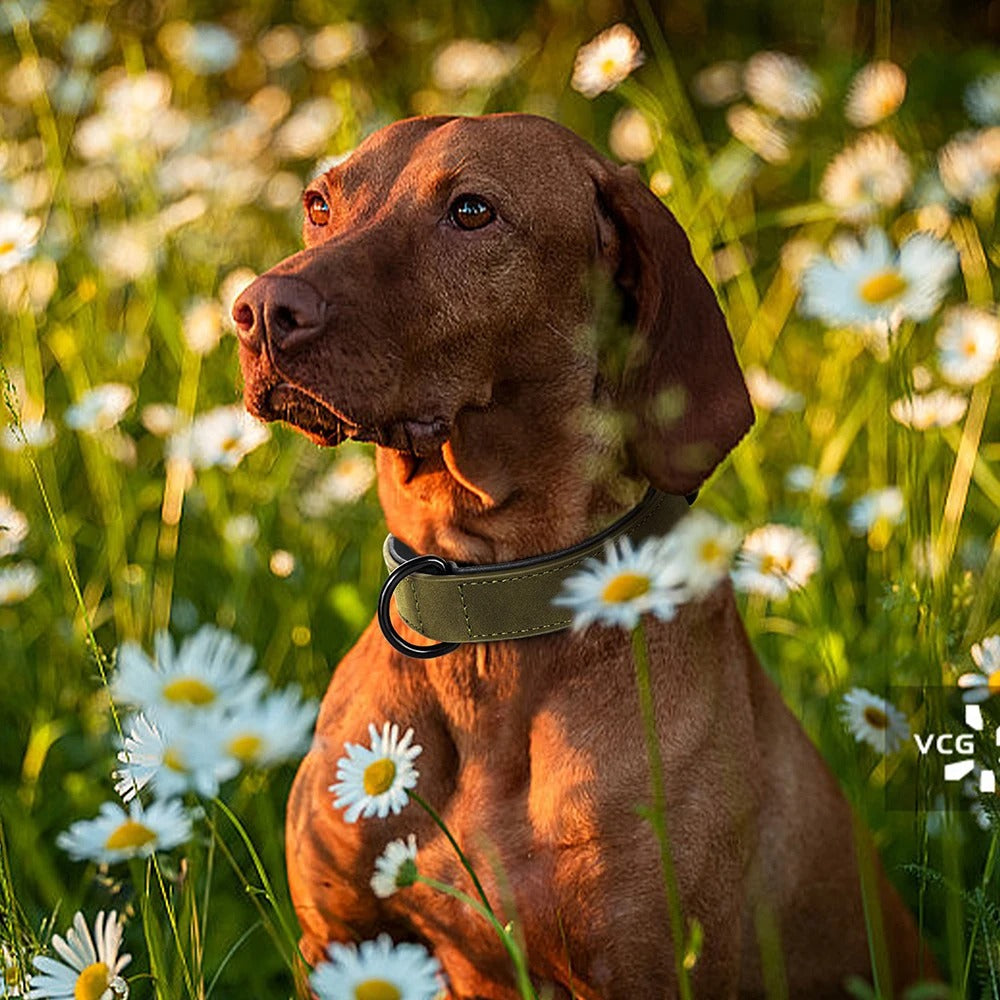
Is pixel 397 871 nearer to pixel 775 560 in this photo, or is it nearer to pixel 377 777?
pixel 377 777

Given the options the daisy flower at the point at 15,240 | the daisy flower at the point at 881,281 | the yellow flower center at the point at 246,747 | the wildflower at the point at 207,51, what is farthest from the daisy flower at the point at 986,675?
the wildflower at the point at 207,51

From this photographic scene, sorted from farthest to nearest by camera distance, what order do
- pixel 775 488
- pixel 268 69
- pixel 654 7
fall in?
1. pixel 654 7
2. pixel 268 69
3. pixel 775 488

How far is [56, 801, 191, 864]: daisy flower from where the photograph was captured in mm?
1906

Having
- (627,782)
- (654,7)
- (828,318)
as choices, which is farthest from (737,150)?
(654,7)

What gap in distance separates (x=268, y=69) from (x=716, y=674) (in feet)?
19.8

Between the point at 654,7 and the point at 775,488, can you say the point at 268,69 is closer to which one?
the point at 654,7

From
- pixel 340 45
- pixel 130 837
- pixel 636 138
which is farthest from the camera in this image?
pixel 636 138

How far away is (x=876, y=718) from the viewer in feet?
7.97

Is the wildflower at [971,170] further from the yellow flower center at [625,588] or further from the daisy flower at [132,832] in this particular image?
the daisy flower at [132,832]

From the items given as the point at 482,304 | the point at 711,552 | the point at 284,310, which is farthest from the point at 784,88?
the point at 711,552

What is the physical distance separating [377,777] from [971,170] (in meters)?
2.62

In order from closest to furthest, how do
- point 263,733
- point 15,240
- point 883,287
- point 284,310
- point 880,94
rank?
point 263,733, point 284,310, point 883,287, point 15,240, point 880,94

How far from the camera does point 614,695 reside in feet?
7.50

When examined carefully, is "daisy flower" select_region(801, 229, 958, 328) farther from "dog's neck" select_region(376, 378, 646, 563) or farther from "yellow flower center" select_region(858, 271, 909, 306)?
"dog's neck" select_region(376, 378, 646, 563)
